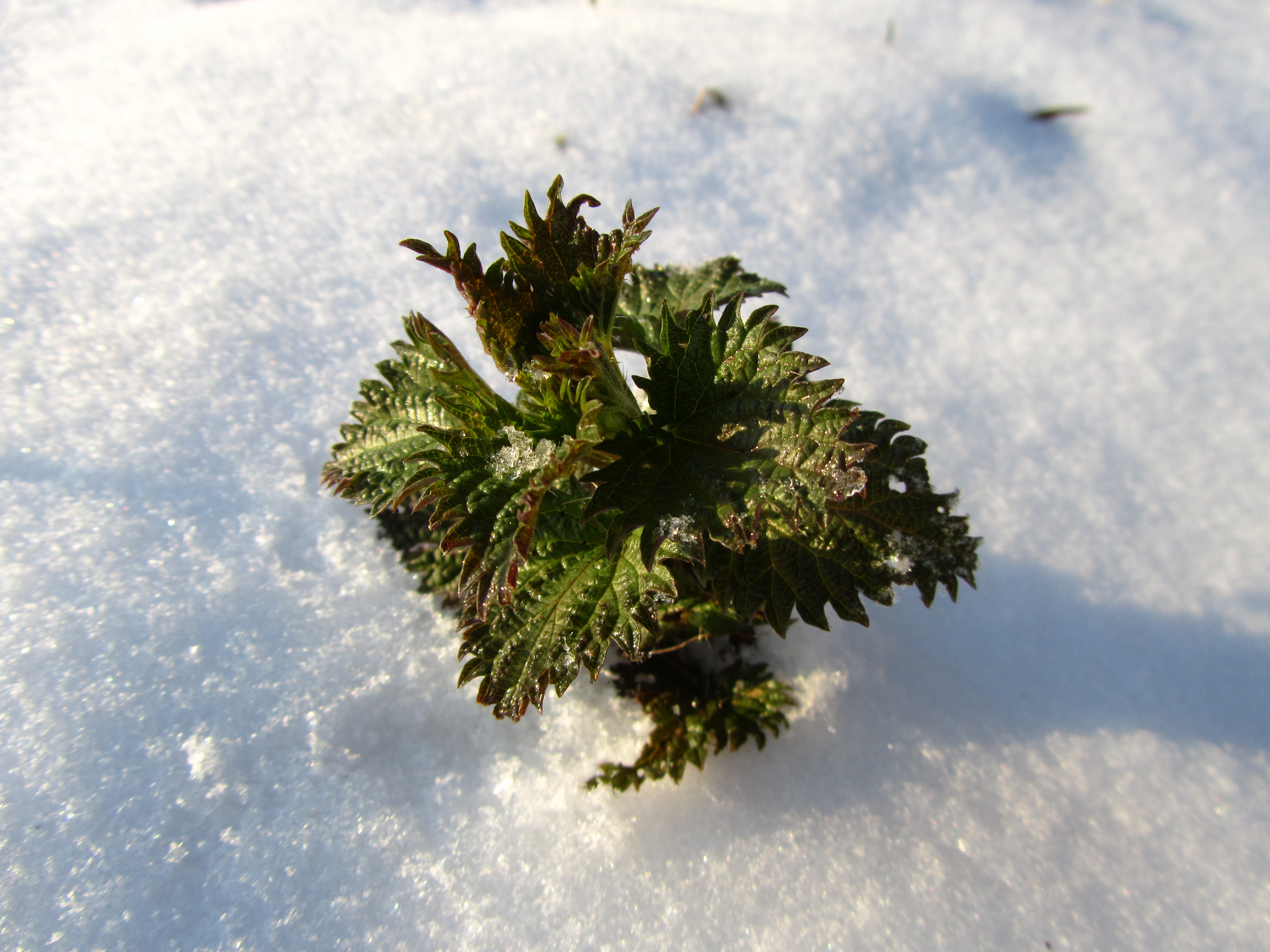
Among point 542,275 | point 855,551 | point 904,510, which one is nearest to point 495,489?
point 542,275

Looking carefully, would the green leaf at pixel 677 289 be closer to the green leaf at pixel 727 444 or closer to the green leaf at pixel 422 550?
the green leaf at pixel 727 444

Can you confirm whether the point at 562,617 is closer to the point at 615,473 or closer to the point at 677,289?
the point at 615,473

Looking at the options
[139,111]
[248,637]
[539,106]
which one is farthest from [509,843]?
[139,111]

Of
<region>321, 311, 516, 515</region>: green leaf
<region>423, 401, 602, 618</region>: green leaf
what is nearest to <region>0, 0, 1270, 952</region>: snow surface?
<region>321, 311, 516, 515</region>: green leaf

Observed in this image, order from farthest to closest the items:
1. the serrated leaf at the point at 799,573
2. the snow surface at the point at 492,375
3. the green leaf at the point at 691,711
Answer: the green leaf at the point at 691,711, the snow surface at the point at 492,375, the serrated leaf at the point at 799,573

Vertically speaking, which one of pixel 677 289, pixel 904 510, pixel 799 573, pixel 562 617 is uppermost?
pixel 677 289

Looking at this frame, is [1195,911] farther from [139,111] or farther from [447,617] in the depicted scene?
[139,111]

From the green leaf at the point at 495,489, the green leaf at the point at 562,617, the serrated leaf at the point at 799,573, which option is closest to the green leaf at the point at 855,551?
the serrated leaf at the point at 799,573

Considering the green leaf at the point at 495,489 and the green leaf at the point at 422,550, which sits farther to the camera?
the green leaf at the point at 422,550
